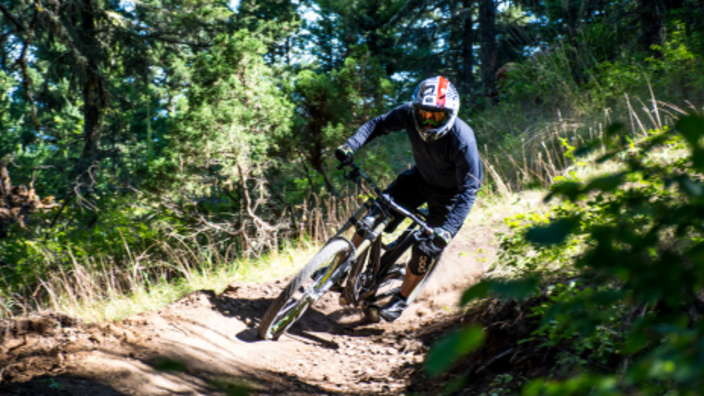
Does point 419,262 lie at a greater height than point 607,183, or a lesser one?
lesser

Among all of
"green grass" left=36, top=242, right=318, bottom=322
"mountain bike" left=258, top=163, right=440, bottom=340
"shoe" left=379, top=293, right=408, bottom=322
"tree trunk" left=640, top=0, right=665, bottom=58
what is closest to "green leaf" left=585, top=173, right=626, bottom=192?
"mountain bike" left=258, top=163, right=440, bottom=340

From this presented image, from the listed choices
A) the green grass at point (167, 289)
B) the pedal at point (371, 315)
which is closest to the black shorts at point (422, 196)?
the pedal at point (371, 315)

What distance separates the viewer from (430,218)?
4.96 m

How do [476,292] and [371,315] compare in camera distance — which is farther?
[371,315]

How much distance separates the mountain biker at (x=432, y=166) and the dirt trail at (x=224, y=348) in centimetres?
40

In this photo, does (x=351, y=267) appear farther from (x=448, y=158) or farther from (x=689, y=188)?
(x=689, y=188)

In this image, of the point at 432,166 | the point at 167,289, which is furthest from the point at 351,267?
the point at 167,289

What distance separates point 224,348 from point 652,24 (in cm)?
976

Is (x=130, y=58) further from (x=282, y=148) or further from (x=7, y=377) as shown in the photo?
(x=7, y=377)

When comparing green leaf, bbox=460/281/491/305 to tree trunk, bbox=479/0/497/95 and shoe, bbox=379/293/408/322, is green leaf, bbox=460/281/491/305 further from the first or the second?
tree trunk, bbox=479/0/497/95

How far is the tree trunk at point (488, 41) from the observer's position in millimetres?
15867

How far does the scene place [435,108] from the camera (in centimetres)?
425

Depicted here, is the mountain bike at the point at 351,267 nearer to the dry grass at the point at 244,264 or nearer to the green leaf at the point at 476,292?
the dry grass at the point at 244,264

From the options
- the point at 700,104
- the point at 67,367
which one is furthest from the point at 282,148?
the point at 700,104
